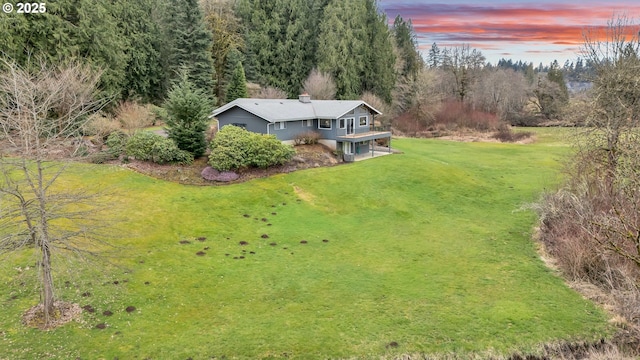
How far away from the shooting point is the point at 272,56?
192 feet

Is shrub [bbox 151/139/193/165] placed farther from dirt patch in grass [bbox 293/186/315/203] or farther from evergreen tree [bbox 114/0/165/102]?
evergreen tree [bbox 114/0/165/102]

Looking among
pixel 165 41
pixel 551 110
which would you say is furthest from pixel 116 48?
pixel 551 110

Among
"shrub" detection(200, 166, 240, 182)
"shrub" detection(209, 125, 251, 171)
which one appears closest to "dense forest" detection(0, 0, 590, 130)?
"shrub" detection(209, 125, 251, 171)

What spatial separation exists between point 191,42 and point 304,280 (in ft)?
138

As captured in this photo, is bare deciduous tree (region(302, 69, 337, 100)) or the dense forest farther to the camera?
bare deciduous tree (region(302, 69, 337, 100))

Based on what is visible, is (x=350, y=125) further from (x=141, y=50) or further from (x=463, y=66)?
(x=463, y=66)

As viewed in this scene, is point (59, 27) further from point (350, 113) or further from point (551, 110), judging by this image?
point (551, 110)

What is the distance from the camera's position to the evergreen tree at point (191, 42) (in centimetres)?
4859

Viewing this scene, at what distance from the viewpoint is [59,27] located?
3416 centimetres

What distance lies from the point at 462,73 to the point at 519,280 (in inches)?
2434

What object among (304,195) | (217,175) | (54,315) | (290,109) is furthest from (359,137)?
(54,315)

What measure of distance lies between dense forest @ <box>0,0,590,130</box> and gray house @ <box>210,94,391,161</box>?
41.9ft

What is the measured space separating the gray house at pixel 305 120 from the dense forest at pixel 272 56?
1277 centimetres

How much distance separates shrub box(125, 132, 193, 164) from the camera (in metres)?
26.8
